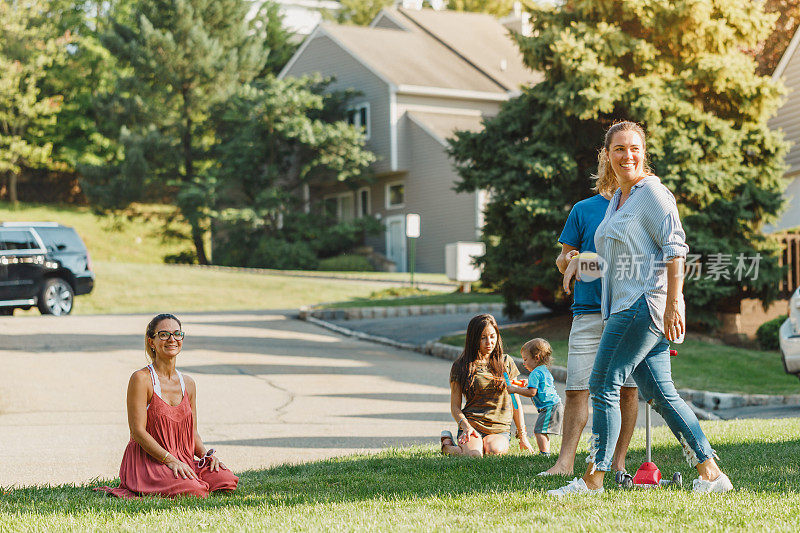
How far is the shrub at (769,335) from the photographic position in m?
17.5

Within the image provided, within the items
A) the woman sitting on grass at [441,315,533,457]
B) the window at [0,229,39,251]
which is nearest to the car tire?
the window at [0,229,39,251]

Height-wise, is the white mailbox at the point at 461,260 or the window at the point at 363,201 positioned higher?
the window at the point at 363,201

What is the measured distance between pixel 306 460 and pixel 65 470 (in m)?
1.83

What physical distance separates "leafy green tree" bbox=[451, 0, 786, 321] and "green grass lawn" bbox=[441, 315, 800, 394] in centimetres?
95

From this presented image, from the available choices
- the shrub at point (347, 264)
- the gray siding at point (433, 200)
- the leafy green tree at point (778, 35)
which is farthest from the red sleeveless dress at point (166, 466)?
the shrub at point (347, 264)

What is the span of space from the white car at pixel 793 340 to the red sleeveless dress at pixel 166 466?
748 cm

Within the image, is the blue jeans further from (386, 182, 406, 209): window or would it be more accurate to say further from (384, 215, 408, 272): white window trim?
(386, 182, 406, 209): window

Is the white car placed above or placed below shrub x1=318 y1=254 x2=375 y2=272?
below

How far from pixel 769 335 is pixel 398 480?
1269cm

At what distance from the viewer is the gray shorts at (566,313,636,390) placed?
607 centimetres

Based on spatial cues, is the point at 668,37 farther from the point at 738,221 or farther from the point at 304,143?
the point at 304,143

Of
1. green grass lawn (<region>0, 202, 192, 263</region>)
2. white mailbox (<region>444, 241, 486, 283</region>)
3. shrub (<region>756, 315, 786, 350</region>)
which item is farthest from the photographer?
green grass lawn (<region>0, 202, 192, 263</region>)

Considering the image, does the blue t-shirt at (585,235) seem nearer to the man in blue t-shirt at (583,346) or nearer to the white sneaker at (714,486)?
the man in blue t-shirt at (583,346)

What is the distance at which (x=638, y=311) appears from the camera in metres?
5.42
